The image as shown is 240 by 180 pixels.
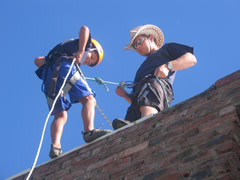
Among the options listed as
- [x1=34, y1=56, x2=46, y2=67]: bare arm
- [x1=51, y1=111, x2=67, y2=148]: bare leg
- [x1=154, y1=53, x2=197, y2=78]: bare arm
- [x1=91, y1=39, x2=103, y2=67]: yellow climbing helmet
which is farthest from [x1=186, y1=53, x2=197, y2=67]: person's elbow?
[x1=34, y1=56, x2=46, y2=67]: bare arm

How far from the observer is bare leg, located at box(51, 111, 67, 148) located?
5031mm

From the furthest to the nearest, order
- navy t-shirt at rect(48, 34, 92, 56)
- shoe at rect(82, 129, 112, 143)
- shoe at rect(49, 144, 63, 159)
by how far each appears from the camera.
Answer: navy t-shirt at rect(48, 34, 92, 56), shoe at rect(49, 144, 63, 159), shoe at rect(82, 129, 112, 143)

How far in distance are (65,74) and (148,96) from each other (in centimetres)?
113

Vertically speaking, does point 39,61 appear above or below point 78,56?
above

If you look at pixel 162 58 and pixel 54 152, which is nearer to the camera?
pixel 54 152

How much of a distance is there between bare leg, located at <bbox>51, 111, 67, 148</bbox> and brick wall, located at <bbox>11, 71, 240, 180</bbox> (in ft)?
1.69

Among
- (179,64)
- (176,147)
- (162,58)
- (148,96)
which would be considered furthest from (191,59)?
(176,147)

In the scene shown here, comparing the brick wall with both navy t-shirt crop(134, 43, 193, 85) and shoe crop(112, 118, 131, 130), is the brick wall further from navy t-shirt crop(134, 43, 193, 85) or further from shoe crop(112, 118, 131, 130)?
navy t-shirt crop(134, 43, 193, 85)

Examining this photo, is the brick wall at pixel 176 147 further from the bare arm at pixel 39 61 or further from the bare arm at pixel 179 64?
the bare arm at pixel 39 61

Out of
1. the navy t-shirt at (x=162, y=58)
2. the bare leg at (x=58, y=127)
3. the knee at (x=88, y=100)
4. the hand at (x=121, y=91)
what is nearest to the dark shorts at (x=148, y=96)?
the navy t-shirt at (x=162, y=58)

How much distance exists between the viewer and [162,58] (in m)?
5.67

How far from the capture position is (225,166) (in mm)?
2984

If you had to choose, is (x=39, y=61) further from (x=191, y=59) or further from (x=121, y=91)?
(x=191, y=59)

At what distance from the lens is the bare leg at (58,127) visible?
5.03 meters
